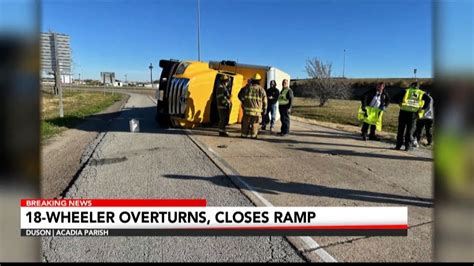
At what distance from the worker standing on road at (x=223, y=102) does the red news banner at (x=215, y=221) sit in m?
6.39

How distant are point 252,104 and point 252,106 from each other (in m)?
0.06

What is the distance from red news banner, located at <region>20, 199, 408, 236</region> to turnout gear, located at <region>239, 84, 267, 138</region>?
19.9 ft

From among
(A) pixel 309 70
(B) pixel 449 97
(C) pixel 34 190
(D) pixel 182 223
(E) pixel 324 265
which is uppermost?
(A) pixel 309 70

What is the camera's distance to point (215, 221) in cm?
267

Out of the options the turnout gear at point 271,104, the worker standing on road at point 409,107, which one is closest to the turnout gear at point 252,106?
the turnout gear at point 271,104

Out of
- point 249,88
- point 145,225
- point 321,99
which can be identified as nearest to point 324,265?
point 145,225

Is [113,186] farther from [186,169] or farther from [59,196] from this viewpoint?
[186,169]

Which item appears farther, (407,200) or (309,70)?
(309,70)

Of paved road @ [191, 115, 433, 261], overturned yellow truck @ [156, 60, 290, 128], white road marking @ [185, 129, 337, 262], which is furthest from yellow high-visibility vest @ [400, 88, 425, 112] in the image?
white road marking @ [185, 129, 337, 262]

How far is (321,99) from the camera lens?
28.0m

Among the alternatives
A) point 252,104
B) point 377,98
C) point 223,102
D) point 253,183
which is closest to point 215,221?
point 253,183

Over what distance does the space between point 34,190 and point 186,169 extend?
385cm

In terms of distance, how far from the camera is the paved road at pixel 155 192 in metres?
2.56

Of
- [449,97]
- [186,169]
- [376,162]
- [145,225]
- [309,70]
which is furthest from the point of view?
[309,70]
